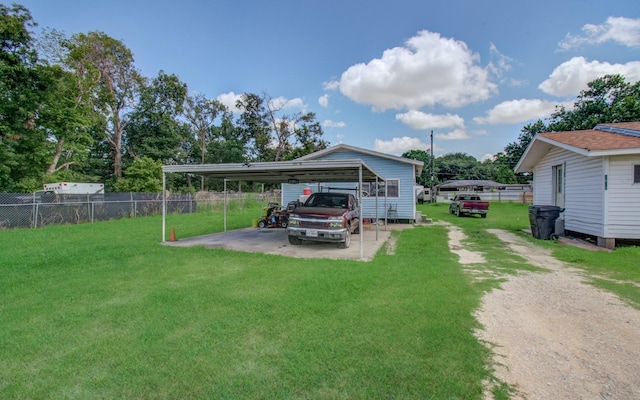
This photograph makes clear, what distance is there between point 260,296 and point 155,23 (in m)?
12.8

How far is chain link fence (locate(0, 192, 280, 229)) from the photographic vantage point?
1264 cm

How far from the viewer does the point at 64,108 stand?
781 inches

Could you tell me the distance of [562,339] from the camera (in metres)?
3.24

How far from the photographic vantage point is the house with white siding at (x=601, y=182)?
8.16 metres

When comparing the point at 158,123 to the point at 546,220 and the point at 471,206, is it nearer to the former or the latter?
the point at 471,206

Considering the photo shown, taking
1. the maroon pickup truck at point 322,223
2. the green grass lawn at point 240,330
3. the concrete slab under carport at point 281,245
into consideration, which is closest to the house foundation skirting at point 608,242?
the green grass lawn at point 240,330

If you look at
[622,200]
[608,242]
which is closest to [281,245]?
[608,242]

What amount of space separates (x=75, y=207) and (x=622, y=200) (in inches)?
823

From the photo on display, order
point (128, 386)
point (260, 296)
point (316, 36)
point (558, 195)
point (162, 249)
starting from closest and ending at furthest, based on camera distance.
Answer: point (128, 386) → point (260, 296) → point (162, 249) → point (558, 195) → point (316, 36)

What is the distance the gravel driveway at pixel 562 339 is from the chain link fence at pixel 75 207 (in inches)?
672

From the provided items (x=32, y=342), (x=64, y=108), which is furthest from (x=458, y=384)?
(x=64, y=108)

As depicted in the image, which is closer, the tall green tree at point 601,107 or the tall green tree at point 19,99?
the tall green tree at point 19,99

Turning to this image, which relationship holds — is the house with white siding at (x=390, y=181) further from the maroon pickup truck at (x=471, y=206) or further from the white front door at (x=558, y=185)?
the white front door at (x=558, y=185)

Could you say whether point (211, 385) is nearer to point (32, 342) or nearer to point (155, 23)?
point (32, 342)
